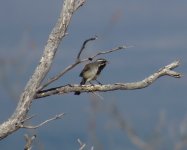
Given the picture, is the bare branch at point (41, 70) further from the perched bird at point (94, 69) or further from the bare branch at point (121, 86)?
the perched bird at point (94, 69)

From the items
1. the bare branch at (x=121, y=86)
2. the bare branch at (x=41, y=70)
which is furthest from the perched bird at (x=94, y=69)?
the bare branch at (x=41, y=70)

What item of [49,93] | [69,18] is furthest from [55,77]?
[69,18]

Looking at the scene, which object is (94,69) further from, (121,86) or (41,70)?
(41,70)

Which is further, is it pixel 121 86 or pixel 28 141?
pixel 121 86

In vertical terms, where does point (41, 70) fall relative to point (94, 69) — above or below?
below

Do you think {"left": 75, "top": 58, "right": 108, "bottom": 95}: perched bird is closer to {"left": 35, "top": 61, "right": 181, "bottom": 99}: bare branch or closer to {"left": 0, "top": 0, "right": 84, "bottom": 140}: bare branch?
{"left": 35, "top": 61, "right": 181, "bottom": 99}: bare branch

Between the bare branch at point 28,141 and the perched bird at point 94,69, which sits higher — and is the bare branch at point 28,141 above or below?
below

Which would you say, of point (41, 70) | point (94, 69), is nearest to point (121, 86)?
point (41, 70)

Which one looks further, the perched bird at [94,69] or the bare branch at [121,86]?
the perched bird at [94,69]

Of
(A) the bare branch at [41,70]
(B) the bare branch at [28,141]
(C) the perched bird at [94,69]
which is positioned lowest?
(B) the bare branch at [28,141]

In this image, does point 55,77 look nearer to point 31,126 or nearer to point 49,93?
point 49,93

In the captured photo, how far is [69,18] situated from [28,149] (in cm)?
161

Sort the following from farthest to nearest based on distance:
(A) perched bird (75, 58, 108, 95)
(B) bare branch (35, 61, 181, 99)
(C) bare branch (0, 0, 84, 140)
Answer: (A) perched bird (75, 58, 108, 95) → (B) bare branch (35, 61, 181, 99) → (C) bare branch (0, 0, 84, 140)

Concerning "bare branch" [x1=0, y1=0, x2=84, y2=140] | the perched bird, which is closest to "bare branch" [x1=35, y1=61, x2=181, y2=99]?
"bare branch" [x1=0, y1=0, x2=84, y2=140]
